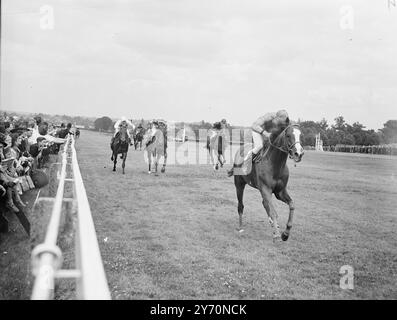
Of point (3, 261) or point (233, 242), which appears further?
point (233, 242)

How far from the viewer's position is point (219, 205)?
31.8 ft

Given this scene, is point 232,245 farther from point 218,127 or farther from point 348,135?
point 348,135

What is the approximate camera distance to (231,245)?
6375 millimetres

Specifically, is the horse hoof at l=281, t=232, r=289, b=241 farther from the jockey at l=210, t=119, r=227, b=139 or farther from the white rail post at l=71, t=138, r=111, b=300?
the jockey at l=210, t=119, r=227, b=139

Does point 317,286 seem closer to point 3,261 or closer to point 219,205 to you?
point 3,261

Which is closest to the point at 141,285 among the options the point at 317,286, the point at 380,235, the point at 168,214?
the point at 317,286

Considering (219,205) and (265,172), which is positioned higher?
(265,172)

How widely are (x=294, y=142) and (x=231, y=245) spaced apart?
70.8 inches

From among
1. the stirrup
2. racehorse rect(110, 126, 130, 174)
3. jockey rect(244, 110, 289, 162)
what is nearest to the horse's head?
jockey rect(244, 110, 289, 162)

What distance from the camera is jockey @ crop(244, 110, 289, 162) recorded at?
21.8 ft

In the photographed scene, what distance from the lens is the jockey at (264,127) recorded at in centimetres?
664
